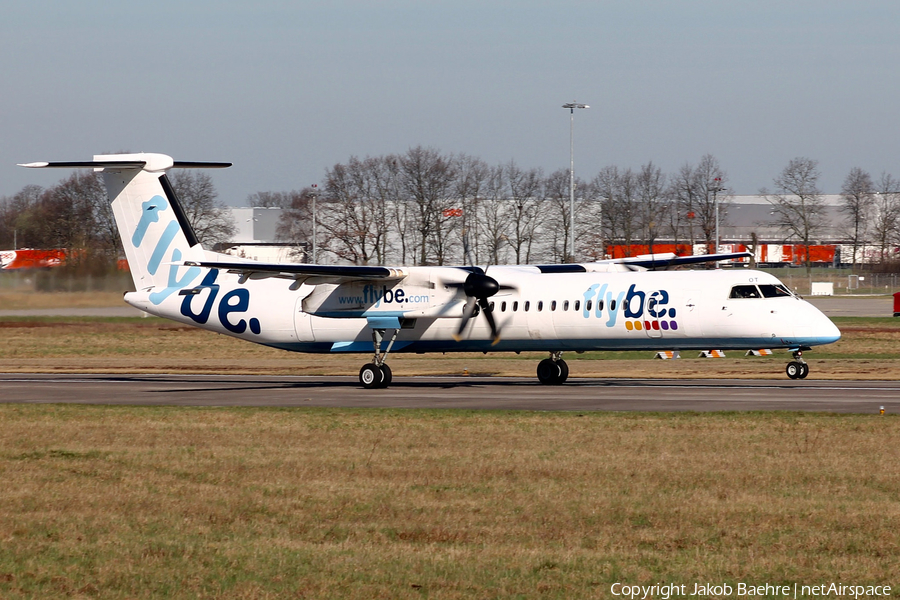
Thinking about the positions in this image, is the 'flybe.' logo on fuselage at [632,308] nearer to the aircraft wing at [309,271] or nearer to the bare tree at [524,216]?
the aircraft wing at [309,271]

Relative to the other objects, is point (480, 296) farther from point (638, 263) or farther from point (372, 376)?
point (638, 263)

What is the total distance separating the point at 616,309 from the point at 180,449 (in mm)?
13807

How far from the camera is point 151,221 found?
102 ft

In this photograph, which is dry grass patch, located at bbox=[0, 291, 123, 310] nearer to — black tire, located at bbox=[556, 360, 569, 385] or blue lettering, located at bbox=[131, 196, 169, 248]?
blue lettering, located at bbox=[131, 196, 169, 248]

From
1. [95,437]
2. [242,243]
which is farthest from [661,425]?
[242,243]

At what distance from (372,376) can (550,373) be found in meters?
5.05

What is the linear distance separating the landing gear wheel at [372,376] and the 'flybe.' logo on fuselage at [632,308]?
6.01 meters

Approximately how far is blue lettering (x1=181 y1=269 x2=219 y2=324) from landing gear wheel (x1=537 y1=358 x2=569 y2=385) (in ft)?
32.4

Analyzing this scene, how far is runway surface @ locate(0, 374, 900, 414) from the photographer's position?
74.3 ft

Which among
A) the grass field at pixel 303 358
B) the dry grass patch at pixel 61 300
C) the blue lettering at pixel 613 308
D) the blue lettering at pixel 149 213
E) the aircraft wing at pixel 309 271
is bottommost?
the grass field at pixel 303 358

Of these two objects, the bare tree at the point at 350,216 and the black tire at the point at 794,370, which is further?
the bare tree at the point at 350,216

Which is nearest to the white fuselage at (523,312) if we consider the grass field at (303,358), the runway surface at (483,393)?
the runway surface at (483,393)

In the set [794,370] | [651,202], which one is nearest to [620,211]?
[651,202]

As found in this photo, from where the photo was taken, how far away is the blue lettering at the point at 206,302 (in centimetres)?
3052
